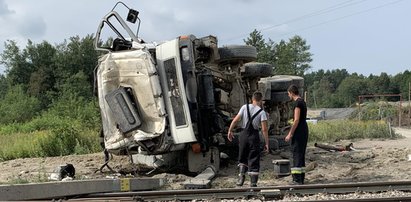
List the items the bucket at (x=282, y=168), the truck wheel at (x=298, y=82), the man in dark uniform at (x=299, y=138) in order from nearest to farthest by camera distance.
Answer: the man in dark uniform at (x=299, y=138) < the bucket at (x=282, y=168) < the truck wheel at (x=298, y=82)

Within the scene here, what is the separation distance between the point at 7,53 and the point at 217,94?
2952 inches

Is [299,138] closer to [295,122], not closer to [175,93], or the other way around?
[295,122]

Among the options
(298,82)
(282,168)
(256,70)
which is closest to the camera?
(282,168)

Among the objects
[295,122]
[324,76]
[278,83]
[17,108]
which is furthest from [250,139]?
[324,76]

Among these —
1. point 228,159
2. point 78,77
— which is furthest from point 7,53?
point 228,159

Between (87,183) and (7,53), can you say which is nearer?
(87,183)

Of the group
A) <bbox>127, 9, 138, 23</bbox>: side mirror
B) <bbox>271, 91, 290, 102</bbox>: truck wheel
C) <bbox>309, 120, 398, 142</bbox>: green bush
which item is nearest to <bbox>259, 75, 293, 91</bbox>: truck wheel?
<bbox>271, 91, 290, 102</bbox>: truck wheel

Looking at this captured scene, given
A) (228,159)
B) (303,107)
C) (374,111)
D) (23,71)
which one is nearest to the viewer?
(303,107)

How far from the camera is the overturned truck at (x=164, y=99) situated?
9273 mm

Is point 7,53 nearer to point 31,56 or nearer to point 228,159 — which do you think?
point 31,56

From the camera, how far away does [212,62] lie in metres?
10.4

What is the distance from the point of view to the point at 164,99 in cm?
934

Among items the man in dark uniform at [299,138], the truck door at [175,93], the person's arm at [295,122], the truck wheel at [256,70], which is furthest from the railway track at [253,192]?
the truck wheel at [256,70]

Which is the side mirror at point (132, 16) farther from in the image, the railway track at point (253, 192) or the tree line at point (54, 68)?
the tree line at point (54, 68)
